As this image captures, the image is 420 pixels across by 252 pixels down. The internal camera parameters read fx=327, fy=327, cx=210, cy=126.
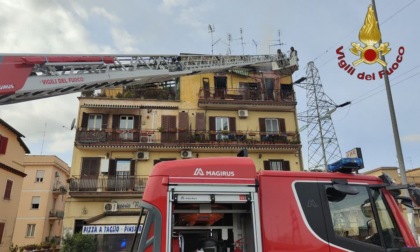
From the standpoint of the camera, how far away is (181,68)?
757 inches

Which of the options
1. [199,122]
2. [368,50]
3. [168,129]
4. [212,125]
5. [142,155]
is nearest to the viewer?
[368,50]

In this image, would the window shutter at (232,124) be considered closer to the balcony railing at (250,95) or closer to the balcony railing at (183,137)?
the balcony railing at (183,137)

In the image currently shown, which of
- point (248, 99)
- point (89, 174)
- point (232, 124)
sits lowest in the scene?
point (89, 174)

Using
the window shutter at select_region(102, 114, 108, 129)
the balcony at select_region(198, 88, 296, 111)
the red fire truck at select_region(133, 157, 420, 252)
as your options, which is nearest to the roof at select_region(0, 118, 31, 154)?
the window shutter at select_region(102, 114, 108, 129)

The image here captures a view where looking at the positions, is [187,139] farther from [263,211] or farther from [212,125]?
[263,211]

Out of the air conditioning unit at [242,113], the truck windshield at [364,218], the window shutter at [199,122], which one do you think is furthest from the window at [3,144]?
the truck windshield at [364,218]

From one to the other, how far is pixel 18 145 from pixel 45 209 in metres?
16.6

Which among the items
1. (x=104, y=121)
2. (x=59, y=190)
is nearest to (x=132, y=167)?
(x=104, y=121)

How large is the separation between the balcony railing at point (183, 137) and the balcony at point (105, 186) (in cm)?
284

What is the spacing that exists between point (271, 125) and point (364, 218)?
2328 cm

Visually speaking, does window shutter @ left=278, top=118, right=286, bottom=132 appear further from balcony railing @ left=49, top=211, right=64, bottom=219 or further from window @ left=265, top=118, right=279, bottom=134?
balcony railing @ left=49, top=211, right=64, bottom=219

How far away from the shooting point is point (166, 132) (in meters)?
26.2

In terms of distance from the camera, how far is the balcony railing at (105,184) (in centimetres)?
2372

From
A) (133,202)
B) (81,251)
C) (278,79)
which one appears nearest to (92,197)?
(133,202)
